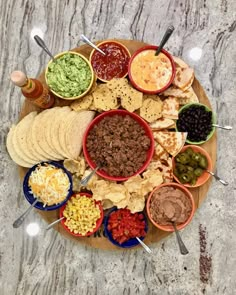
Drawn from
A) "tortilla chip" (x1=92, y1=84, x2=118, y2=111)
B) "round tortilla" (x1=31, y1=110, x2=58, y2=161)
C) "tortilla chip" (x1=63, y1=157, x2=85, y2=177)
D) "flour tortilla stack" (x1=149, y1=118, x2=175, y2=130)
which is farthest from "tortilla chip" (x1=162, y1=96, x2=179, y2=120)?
"round tortilla" (x1=31, y1=110, x2=58, y2=161)

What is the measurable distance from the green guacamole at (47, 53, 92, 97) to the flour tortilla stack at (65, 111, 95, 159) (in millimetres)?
121

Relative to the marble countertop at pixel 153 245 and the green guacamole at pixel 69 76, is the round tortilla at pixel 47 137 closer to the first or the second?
the green guacamole at pixel 69 76

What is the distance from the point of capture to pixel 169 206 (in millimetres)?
2324

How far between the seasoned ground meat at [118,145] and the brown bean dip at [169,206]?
18 centimetres

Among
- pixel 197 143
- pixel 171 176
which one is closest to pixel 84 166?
pixel 171 176

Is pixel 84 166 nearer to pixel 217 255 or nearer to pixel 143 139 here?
pixel 143 139

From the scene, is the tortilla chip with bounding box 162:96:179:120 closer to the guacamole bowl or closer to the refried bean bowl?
the refried bean bowl

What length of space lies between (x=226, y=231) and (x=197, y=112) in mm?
746

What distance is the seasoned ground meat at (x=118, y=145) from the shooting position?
2307mm

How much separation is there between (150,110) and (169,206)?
0.50 metres

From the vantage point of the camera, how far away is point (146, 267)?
2.66m

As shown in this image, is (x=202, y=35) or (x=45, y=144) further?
(x=202, y=35)

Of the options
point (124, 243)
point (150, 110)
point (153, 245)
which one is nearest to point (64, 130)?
point (150, 110)

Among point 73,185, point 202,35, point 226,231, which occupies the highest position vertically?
point 202,35
